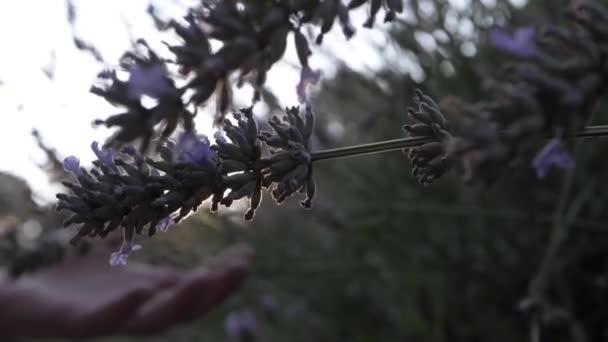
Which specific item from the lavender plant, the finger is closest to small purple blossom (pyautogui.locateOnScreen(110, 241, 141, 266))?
the lavender plant

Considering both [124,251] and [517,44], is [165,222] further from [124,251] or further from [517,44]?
[517,44]

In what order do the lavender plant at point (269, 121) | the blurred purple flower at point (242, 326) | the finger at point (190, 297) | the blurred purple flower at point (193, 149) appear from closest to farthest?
the lavender plant at point (269, 121) → the blurred purple flower at point (193, 149) → the finger at point (190, 297) → the blurred purple flower at point (242, 326)

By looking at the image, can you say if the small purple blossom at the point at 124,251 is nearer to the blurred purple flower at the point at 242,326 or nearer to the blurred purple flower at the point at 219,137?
the blurred purple flower at the point at 219,137

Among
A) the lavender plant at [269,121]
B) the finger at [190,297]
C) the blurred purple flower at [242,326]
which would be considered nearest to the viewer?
the lavender plant at [269,121]

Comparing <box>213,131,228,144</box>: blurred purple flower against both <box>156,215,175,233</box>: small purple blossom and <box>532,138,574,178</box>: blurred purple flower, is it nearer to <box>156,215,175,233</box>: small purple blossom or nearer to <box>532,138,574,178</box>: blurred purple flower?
<box>156,215,175,233</box>: small purple blossom

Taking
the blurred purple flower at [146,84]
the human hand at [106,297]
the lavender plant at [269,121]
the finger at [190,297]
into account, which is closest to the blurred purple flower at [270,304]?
the human hand at [106,297]
